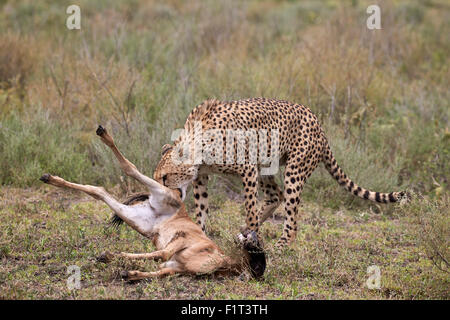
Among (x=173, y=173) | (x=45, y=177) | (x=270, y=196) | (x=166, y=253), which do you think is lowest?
(x=270, y=196)

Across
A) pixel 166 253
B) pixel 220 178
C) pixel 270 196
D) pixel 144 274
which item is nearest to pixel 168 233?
pixel 166 253

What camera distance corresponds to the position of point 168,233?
15.3 feet

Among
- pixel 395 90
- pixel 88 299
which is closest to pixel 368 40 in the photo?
pixel 395 90

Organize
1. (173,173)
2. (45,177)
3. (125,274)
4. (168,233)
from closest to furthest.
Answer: (125,274)
(45,177)
(168,233)
(173,173)

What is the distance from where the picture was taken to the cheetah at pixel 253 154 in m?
5.13

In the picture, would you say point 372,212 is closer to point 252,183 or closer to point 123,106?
point 252,183

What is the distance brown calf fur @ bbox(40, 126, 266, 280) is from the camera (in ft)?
14.2

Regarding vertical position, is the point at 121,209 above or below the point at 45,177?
below

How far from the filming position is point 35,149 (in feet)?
23.0

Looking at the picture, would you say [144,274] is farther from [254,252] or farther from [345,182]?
[345,182]

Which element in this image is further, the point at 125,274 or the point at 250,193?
the point at 250,193

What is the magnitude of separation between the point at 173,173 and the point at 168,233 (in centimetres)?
57

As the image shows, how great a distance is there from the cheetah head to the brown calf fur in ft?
0.30

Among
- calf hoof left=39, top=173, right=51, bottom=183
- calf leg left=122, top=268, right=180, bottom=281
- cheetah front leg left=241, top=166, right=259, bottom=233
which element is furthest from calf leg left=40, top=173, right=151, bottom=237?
cheetah front leg left=241, top=166, right=259, bottom=233
